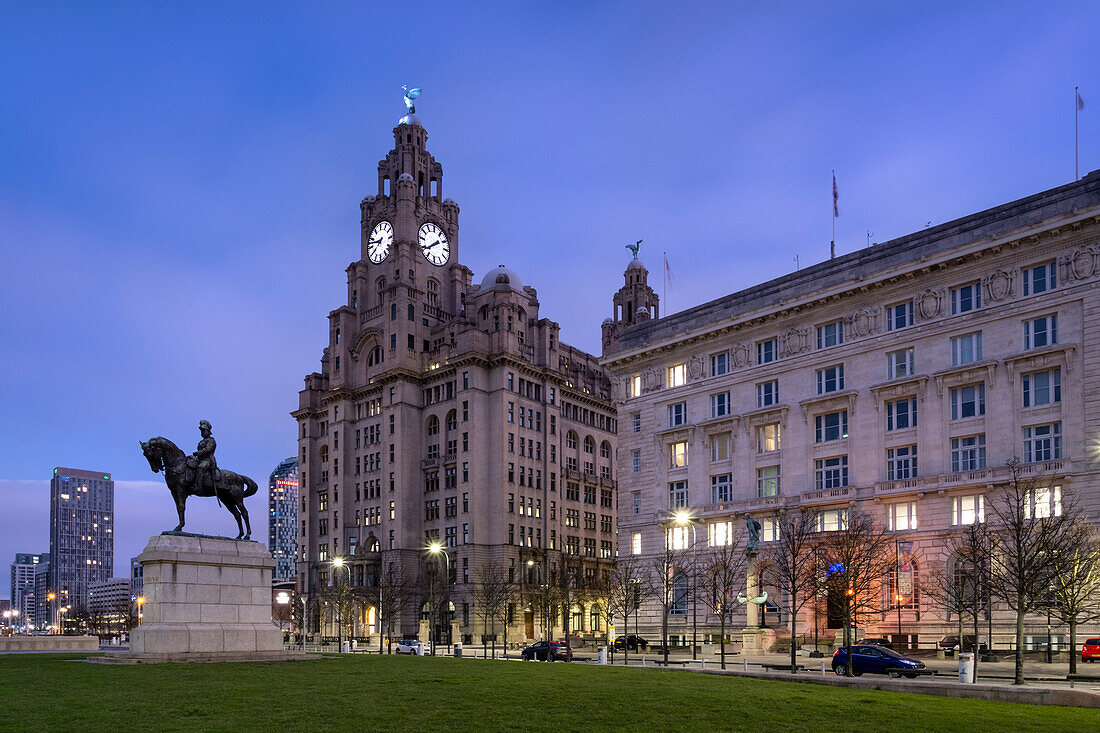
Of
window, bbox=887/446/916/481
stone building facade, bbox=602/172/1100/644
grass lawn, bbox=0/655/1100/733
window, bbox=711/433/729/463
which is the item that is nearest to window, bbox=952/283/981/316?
stone building facade, bbox=602/172/1100/644

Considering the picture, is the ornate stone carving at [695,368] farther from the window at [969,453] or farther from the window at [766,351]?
the window at [969,453]

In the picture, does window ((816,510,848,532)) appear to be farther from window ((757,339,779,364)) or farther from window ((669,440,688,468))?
window ((669,440,688,468))

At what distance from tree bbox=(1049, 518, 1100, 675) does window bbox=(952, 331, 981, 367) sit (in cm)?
1410

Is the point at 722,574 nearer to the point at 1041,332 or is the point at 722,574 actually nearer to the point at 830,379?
the point at 830,379

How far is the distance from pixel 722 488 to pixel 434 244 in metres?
75.6

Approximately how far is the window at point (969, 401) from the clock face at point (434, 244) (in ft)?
294

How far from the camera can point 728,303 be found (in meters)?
86.1

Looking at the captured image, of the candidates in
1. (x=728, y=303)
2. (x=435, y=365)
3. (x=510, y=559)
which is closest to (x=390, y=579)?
(x=510, y=559)

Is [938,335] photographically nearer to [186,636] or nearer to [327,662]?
[327,662]

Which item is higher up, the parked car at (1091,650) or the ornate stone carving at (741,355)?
the ornate stone carving at (741,355)

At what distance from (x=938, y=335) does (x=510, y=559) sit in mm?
67725

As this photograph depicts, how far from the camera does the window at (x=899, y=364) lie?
7169 centimetres

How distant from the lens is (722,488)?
3263 inches

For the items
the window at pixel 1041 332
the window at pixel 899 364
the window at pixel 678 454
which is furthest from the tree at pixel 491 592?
the window at pixel 1041 332
